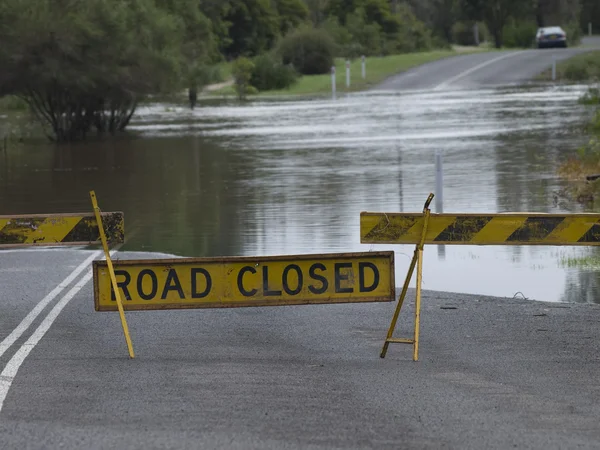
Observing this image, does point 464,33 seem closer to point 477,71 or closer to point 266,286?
point 477,71

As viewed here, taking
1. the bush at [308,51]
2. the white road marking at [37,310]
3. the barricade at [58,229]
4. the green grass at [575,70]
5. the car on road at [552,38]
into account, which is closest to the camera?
the barricade at [58,229]

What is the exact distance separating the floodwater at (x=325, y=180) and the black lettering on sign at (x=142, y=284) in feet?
12.9

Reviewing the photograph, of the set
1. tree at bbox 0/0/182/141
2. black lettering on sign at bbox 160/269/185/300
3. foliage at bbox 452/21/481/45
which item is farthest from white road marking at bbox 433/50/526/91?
black lettering on sign at bbox 160/269/185/300

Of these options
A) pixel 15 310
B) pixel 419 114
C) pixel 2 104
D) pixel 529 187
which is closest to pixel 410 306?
pixel 15 310

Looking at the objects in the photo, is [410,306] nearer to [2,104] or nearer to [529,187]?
[529,187]

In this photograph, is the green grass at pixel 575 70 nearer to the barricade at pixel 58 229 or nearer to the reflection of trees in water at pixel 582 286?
the reflection of trees in water at pixel 582 286

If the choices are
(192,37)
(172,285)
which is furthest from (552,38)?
(172,285)

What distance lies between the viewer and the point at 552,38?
80375 millimetres

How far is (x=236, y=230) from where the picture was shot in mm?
17234

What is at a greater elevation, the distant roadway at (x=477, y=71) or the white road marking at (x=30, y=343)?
the distant roadway at (x=477, y=71)

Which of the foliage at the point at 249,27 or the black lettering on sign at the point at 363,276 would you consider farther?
the foliage at the point at 249,27

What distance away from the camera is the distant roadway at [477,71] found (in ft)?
192

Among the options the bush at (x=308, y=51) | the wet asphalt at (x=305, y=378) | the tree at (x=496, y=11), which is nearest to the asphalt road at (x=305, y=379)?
the wet asphalt at (x=305, y=378)

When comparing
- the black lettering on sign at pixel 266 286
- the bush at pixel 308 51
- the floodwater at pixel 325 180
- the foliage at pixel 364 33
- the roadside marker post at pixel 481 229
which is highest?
the foliage at pixel 364 33
